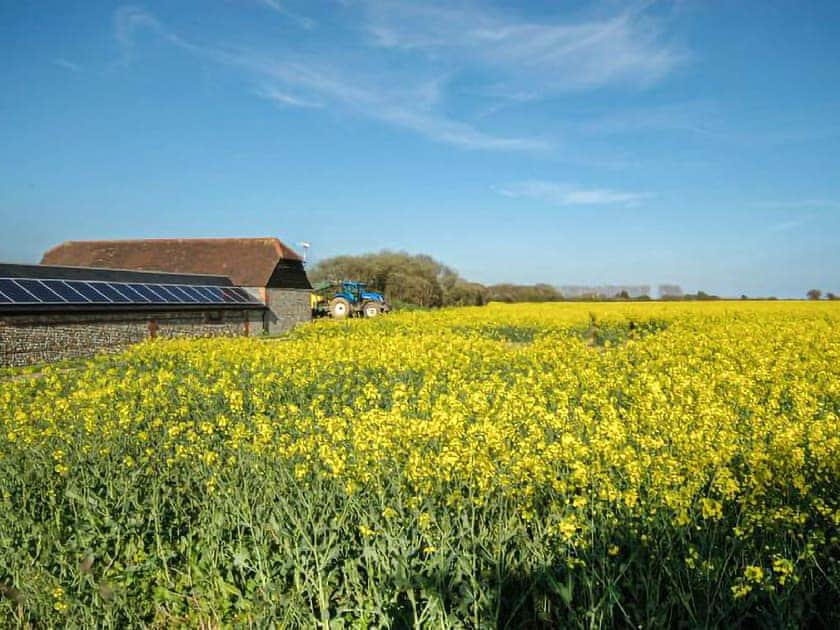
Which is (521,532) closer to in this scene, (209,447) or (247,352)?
(209,447)

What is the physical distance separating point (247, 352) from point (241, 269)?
925 inches

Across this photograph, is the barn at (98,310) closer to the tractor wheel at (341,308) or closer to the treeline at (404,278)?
the tractor wheel at (341,308)

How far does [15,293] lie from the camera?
19.3 meters

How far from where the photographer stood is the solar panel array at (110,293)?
1972cm

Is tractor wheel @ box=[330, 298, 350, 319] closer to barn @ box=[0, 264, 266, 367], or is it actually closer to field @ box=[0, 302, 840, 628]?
barn @ box=[0, 264, 266, 367]

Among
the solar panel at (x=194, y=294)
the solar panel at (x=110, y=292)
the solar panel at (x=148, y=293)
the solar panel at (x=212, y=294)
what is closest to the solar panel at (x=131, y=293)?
the solar panel at (x=148, y=293)

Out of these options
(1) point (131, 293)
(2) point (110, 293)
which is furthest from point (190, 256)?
(2) point (110, 293)

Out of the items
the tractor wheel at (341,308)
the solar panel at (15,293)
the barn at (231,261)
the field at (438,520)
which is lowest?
the field at (438,520)

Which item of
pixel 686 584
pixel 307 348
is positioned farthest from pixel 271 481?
pixel 307 348

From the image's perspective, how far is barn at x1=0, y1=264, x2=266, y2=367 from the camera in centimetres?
1908

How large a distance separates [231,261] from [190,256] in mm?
3415

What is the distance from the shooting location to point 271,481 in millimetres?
4500

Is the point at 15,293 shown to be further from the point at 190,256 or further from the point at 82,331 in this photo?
the point at 190,256

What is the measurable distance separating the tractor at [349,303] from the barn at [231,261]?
2.17 m
